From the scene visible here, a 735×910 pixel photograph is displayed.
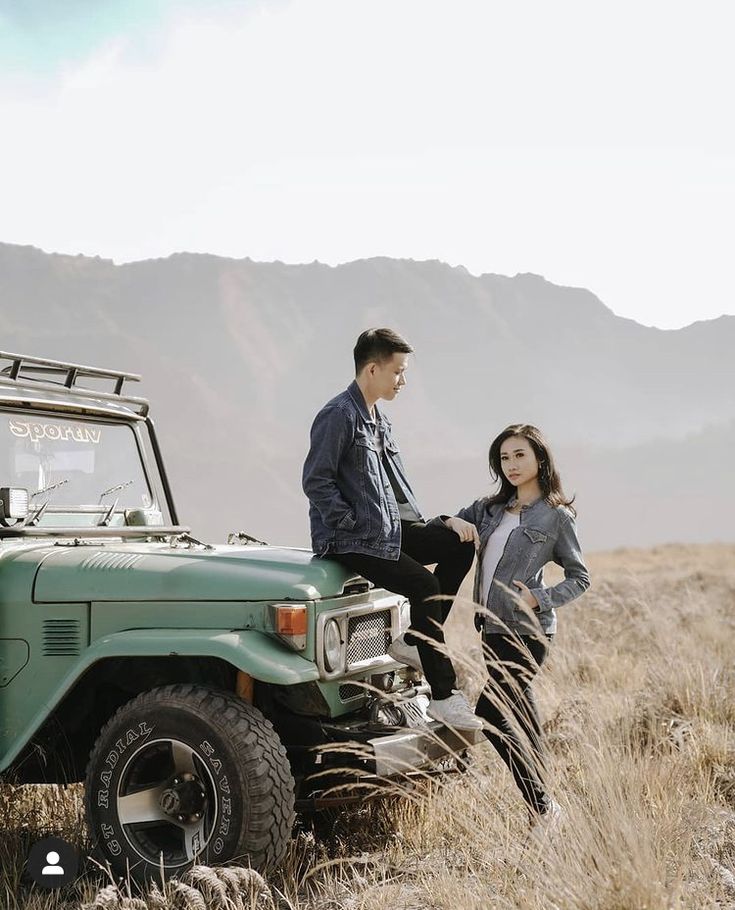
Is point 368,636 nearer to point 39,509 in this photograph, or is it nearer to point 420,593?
point 420,593

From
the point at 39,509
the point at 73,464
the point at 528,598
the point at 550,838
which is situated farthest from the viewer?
the point at 73,464

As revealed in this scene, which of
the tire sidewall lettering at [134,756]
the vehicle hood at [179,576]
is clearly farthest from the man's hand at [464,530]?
the tire sidewall lettering at [134,756]

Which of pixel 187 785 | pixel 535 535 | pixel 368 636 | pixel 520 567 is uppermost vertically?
pixel 535 535

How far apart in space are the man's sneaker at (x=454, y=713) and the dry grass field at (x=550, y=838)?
0.20 metres

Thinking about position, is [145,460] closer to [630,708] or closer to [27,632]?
[27,632]

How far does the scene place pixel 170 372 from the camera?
123 m

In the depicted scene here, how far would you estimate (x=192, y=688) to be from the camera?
4590mm

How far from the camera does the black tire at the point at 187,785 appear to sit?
173 inches

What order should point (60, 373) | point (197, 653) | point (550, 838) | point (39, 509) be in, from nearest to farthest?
point (550, 838) < point (197, 653) < point (39, 509) < point (60, 373)

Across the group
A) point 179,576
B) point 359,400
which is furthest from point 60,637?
point 359,400

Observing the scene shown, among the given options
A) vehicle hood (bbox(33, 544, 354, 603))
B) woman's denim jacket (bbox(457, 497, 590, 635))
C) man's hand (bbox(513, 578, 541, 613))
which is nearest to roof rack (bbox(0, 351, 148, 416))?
vehicle hood (bbox(33, 544, 354, 603))

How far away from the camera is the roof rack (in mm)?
5715

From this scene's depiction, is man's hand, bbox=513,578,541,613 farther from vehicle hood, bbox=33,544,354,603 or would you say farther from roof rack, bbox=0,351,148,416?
roof rack, bbox=0,351,148,416

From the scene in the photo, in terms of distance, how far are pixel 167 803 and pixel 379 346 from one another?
6.93 feet
